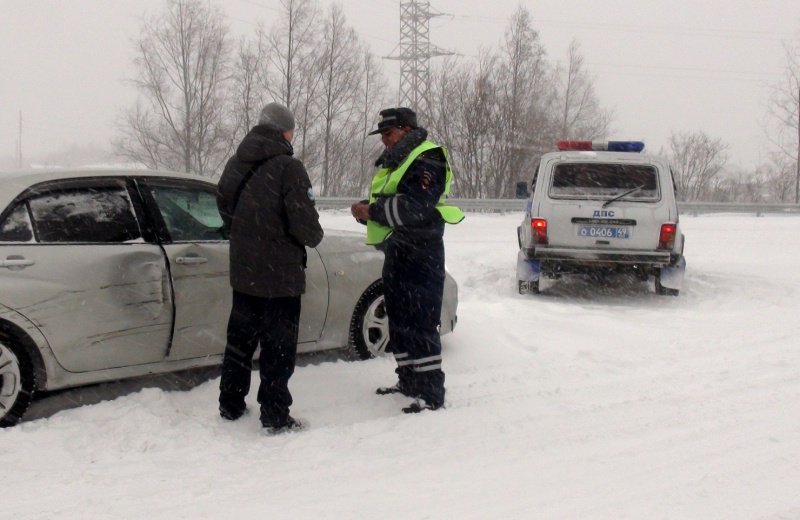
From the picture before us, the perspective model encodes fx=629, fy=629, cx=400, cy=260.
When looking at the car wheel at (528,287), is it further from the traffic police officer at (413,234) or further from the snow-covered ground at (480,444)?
the traffic police officer at (413,234)

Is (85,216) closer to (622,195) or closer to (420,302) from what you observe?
(420,302)

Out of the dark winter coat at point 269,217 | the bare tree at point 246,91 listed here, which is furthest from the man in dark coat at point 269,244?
the bare tree at point 246,91

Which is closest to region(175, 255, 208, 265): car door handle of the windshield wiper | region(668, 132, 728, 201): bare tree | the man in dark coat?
the man in dark coat

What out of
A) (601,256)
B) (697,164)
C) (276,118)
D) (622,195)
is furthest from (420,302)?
(697,164)

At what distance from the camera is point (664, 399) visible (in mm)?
3936

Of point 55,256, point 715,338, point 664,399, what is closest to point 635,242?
point 715,338

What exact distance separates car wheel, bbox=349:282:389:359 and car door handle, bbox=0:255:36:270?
2.07 meters

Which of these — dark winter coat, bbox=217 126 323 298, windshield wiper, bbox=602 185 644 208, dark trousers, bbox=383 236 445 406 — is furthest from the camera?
windshield wiper, bbox=602 185 644 208

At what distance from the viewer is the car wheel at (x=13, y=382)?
128 inches

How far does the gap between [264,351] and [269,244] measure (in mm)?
590

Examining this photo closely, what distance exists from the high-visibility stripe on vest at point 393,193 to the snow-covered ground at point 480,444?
3.52ft

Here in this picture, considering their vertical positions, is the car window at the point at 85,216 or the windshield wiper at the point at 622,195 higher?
the windshield wiper at the point at 622,195

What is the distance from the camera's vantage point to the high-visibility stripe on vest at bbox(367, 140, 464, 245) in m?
3.64

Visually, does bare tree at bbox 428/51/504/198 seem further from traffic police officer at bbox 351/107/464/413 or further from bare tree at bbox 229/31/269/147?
traffic police officer at bbox 351/107/464/413
